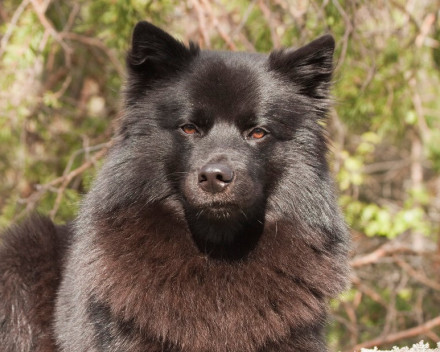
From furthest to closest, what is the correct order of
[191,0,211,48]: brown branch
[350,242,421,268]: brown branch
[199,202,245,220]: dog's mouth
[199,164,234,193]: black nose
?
[350,242,421,268]: brown branch → [191,0,211,48]: brown branch → [199,202,245,220]: dog's mouth → [199,164,234,193]: black nose

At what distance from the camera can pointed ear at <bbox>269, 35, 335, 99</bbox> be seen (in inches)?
142

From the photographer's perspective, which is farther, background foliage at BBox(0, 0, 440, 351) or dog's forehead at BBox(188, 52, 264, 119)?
background foliage at BBox(0, 0, 440, 351)

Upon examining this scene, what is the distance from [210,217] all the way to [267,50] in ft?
9.87

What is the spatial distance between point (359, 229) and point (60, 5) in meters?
4.59

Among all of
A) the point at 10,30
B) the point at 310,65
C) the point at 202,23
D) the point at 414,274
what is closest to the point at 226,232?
the point at 310,65

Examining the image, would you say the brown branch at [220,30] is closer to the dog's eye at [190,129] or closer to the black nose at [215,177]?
the dog's eye at [190,129]

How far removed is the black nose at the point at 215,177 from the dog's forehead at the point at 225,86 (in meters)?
0.40

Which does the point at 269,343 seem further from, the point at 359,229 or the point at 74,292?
the point at 359,229

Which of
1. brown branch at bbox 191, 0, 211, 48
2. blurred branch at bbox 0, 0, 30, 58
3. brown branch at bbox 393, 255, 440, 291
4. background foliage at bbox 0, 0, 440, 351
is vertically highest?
blurred branch at bbox 0, 0, 30, 58

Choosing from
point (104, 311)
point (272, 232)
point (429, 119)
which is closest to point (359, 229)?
point (429, 119)

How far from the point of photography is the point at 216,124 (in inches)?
135

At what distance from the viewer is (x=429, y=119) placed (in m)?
7.18

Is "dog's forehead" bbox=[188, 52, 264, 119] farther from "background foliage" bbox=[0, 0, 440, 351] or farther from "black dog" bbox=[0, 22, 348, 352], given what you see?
"background foliage" bbox=[0, 0, 440, 351]

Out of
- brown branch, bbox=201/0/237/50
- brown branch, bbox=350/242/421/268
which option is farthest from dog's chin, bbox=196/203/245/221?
brown branch, bbox=350/242/421/268
